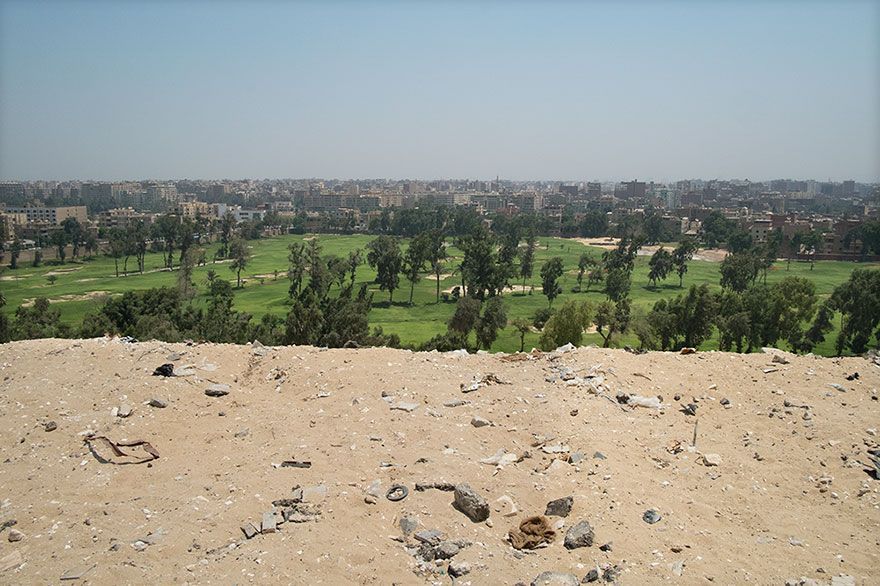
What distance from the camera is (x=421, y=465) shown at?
858 cm

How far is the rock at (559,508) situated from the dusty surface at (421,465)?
11 cm

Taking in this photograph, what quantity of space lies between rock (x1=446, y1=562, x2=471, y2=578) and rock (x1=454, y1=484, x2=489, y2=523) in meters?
0.86

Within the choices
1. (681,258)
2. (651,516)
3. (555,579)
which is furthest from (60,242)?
(555,579)

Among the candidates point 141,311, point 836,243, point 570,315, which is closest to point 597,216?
point 836,243

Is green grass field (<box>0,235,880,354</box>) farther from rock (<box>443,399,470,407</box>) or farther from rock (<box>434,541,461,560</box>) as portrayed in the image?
rock (<box>434,541,461,560</box>)

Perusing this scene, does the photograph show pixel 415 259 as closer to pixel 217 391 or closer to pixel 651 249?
pixel 217 391

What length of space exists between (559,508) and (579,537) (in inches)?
22.8

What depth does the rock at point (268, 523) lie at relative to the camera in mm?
7203

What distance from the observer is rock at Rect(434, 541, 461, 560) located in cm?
688

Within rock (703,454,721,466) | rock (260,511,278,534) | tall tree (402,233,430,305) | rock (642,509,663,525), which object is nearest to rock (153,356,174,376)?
rock (260,511,278,534)

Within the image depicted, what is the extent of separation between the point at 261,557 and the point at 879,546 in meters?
7.10

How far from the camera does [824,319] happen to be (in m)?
33.4

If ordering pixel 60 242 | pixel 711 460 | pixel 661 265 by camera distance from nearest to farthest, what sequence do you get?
pixel 711 460 → pixel 661 265 → pixel 60 242

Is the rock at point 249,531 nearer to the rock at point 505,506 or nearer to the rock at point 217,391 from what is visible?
the rock at point 505,506
